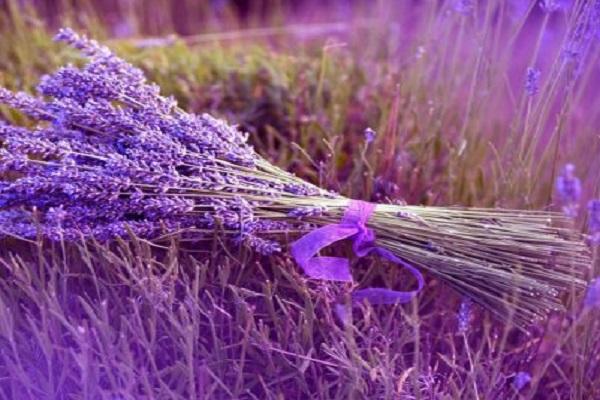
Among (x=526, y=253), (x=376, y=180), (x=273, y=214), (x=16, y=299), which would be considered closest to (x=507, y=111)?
(x=376, y=180)

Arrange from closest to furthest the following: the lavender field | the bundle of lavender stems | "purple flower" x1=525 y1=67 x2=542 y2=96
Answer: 1. the lavender field
2. the bundle of lavender stems
3. "purple flower" x1=525 y1=67 x2=542 y2=96

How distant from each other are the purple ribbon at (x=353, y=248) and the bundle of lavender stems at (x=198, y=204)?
2cm

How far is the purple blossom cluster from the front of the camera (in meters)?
1.30

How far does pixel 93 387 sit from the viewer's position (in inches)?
45.3

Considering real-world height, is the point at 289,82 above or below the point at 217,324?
above

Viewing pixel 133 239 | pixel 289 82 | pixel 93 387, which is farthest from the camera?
pixel 289 82

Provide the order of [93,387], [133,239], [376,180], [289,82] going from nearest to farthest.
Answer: [93,387] → [133,239] → [376,180] → [289,82]

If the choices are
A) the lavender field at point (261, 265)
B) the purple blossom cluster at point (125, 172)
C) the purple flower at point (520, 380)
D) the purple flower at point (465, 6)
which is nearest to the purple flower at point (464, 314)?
the lavender field at point (261, 265)

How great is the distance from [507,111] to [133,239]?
4.73 feet

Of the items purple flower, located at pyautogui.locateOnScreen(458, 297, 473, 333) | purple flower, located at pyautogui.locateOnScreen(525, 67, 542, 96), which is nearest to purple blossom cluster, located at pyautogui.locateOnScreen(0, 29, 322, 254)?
purple flower, located at pyautogui.locateOnScreen(458, 297, 473, 333)

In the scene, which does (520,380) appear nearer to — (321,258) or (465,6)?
(321,258)

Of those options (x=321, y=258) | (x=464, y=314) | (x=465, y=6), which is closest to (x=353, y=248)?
(x=321, y=258)

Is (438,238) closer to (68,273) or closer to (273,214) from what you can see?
(273,214)

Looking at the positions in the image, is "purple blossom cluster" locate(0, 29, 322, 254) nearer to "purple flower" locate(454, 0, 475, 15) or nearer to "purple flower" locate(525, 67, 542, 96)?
"purple flower" locate(525, 67, 542, 96)
